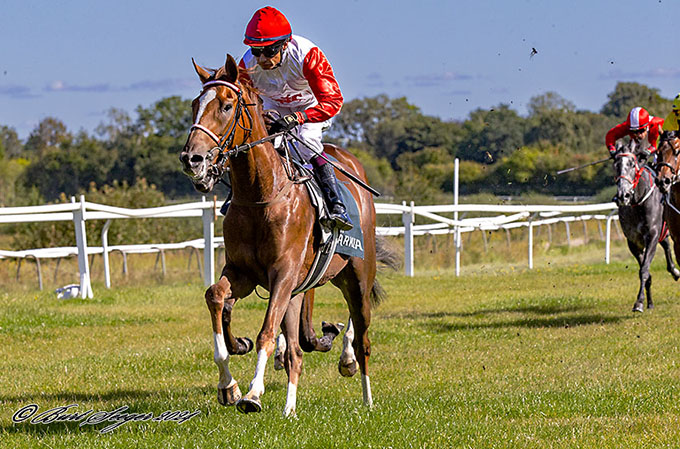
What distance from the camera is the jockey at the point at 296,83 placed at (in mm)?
5602

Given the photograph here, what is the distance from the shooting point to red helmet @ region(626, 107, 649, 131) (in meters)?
10.7

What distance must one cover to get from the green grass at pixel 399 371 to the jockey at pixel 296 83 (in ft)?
4.84


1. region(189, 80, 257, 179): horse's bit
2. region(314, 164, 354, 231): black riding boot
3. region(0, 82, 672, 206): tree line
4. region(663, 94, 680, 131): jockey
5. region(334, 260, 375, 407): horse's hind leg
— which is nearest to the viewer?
region(189, 80, 257, 179): horse's bit

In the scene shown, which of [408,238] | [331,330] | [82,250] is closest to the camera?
[331,330]

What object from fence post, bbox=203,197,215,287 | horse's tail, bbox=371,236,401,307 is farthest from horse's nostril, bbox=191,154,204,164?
fence post, bbox=203,197,215,287

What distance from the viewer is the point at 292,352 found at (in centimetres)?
569

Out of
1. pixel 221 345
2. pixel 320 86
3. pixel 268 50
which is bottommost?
pixel 221 345

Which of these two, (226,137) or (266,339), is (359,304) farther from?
(226,137)

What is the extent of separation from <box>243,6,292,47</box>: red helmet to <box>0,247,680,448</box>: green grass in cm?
227

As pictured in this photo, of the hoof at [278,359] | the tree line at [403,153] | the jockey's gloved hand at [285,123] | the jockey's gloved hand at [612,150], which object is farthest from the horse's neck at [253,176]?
the tree line at [403,153]

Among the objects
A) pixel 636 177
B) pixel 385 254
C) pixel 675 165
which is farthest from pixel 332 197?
pixel 636 177

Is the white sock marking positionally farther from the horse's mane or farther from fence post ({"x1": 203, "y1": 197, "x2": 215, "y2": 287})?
fence post ({"x1": 203, "y1": 197, "x2": 215, "y2": 287})

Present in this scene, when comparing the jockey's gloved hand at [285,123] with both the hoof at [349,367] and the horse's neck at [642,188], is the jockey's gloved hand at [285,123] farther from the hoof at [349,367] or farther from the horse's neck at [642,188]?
the horse's neck at [642,188]

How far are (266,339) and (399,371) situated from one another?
283cm
